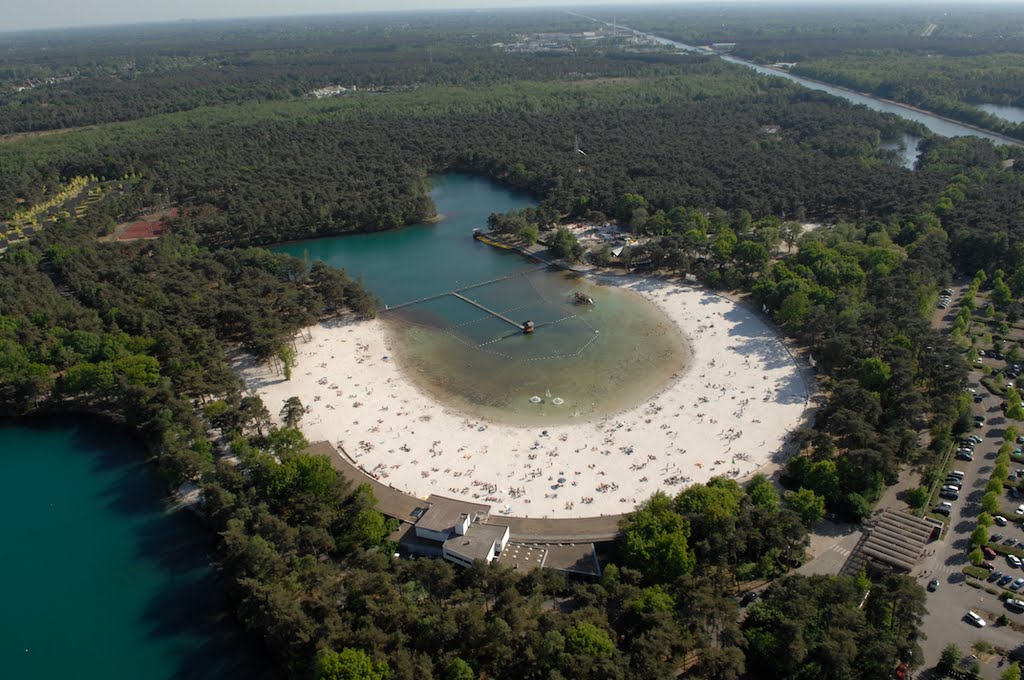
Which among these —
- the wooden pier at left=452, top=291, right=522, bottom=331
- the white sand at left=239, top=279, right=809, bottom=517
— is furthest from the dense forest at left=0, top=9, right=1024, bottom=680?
the wooden pier at left=452, top=291, right=522, bottom=331

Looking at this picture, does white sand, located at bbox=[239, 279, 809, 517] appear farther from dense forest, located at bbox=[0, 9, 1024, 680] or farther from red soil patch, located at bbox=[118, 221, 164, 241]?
red soil patch, located at bbox=[118, 221, 164, 241]

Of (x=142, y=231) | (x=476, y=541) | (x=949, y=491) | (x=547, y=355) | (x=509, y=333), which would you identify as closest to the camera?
(x=476, y=541)

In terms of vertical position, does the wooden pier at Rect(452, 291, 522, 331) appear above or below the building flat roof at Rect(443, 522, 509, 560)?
below

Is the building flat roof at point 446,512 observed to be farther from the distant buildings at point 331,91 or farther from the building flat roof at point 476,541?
the distant buildings at point 331,91

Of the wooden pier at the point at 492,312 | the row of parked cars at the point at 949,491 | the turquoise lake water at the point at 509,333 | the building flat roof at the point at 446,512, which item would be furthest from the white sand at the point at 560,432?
the wooden pier at the point at 492,312

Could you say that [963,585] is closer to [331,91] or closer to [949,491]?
[949,491]

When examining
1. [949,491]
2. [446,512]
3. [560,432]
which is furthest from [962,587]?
[446,512]
